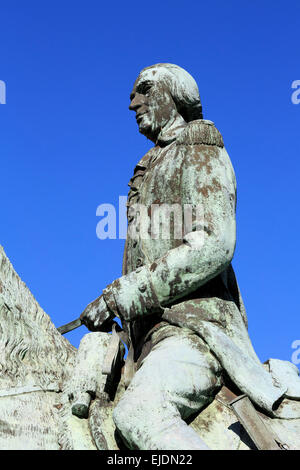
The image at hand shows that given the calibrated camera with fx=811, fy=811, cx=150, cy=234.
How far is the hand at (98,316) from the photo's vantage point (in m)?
5.36

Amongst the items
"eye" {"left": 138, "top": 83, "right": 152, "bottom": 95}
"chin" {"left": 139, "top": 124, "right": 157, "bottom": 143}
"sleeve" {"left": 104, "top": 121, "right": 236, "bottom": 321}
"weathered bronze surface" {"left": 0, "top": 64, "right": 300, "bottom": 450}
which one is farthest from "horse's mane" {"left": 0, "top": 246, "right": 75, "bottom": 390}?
"eye" {"left": 138, "top": 83, "right": 152, "bottom": 95}

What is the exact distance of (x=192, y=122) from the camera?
223 inches

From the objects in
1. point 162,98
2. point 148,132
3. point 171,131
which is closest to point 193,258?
point 171,131

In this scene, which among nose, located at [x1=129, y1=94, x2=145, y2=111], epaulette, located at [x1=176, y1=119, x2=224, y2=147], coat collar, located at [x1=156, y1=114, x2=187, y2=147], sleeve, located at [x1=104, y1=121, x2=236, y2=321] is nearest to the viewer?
sleeve, located at [x1=104, y1=121, x2=236, y2=321]

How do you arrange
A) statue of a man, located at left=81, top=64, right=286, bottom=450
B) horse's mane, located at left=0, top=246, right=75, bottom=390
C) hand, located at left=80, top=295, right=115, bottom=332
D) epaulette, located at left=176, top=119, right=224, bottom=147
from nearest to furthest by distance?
statue of a man, located at left=81, top=64, right=286, bottom=450 < horse's mane, located at left=0, top=246, right=75, bottom=390 < hand, located at left=80, top=295, right=115, bottom=332 < epaulette, located at left=176, top=119, right=224, bottom=147

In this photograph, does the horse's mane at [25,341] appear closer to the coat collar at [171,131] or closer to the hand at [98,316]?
the hand at [98,316]

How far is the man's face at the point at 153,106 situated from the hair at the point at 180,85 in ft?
0.12

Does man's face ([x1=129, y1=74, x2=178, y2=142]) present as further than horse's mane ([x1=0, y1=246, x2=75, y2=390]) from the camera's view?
Yes

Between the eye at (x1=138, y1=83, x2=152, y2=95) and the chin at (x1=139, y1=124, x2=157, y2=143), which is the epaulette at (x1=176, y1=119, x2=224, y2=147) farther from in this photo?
the eye at (x1=138, y1=83, x2=152, y2=95)

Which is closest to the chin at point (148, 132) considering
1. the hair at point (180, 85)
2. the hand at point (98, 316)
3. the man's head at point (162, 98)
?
the man's head at point (162, 98)

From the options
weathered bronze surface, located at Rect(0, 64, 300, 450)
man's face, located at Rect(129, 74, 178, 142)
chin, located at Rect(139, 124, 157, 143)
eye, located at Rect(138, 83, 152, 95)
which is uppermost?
eye, located at Rect(138, 83, 152, 95)

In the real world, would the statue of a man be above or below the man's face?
below

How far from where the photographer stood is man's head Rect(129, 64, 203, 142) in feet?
19.3

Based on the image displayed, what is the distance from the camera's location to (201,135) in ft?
18.2
